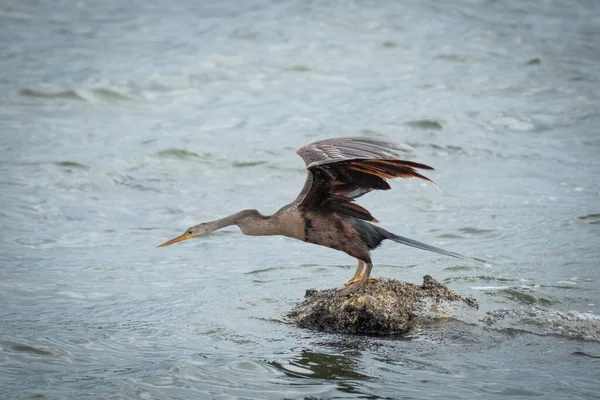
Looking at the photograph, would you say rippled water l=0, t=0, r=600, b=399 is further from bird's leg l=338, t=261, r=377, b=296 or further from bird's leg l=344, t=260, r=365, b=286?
bird's leg l=344, t=260, r=365, b=286

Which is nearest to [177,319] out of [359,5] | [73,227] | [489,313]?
[489,313]

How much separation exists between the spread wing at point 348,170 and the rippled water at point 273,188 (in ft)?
3.17

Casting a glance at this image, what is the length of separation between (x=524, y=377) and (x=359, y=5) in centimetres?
1550

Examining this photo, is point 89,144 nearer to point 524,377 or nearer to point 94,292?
point 94,292

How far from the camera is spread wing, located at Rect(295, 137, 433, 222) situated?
5.67 meters

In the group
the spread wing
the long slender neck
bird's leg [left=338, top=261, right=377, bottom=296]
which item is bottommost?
bird's leg [left=338, top=261, right=377, bottom=296]

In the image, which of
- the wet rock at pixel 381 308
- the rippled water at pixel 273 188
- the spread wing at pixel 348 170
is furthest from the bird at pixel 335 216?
the rippled water at pixel 273 188

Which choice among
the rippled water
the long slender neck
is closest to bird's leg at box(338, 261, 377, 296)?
the rippled water

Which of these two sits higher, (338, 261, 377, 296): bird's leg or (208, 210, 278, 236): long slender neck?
(208, 210, 278, 236): long slender neck

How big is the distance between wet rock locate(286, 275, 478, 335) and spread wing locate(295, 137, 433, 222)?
614 millimetres


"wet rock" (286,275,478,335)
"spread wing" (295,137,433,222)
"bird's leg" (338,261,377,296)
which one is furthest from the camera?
"bird's leg" (338,261,377,296)

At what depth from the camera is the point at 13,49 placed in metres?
16.1

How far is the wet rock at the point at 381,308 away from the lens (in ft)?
19.5

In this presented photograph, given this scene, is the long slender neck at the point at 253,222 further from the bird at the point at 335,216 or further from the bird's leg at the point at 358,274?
the bird's leg at the point at 358,274
